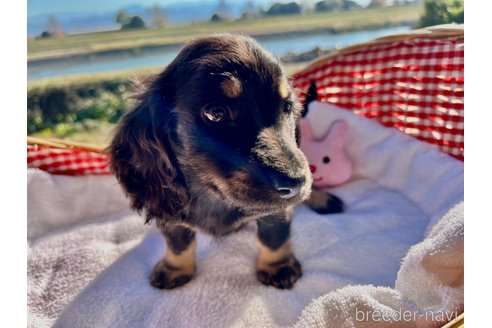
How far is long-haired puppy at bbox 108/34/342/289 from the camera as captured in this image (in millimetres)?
1423

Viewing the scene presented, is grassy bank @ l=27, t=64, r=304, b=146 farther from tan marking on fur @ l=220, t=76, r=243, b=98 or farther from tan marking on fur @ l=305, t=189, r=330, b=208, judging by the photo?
tan marking on fur @ l=220, t=76, r=243, b=98

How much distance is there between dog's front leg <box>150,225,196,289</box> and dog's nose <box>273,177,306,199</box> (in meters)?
0.68

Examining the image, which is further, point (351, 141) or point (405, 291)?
point (351, 141)

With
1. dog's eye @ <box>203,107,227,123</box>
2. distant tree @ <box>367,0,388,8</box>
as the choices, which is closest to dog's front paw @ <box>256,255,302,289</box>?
dog's eye @ <box>203,107,227,123</box>

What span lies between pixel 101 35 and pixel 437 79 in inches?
70.8

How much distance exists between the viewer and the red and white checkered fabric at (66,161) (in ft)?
8.61

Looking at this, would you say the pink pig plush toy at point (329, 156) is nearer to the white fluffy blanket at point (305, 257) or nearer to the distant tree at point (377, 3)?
the white fluffy blanket at point (305, 257)

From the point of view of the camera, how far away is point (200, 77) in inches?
59.3

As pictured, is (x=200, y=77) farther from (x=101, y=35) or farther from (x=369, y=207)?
(x=369, y=207)

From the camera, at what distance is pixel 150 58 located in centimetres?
222

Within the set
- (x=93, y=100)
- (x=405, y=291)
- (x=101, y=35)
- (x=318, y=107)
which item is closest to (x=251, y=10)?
Answer: (x=101, y=35)

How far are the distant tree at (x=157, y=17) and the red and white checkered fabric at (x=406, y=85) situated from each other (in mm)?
768

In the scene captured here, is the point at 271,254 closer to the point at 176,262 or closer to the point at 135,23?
the point at 176,262

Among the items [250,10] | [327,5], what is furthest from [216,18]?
[327,5]
